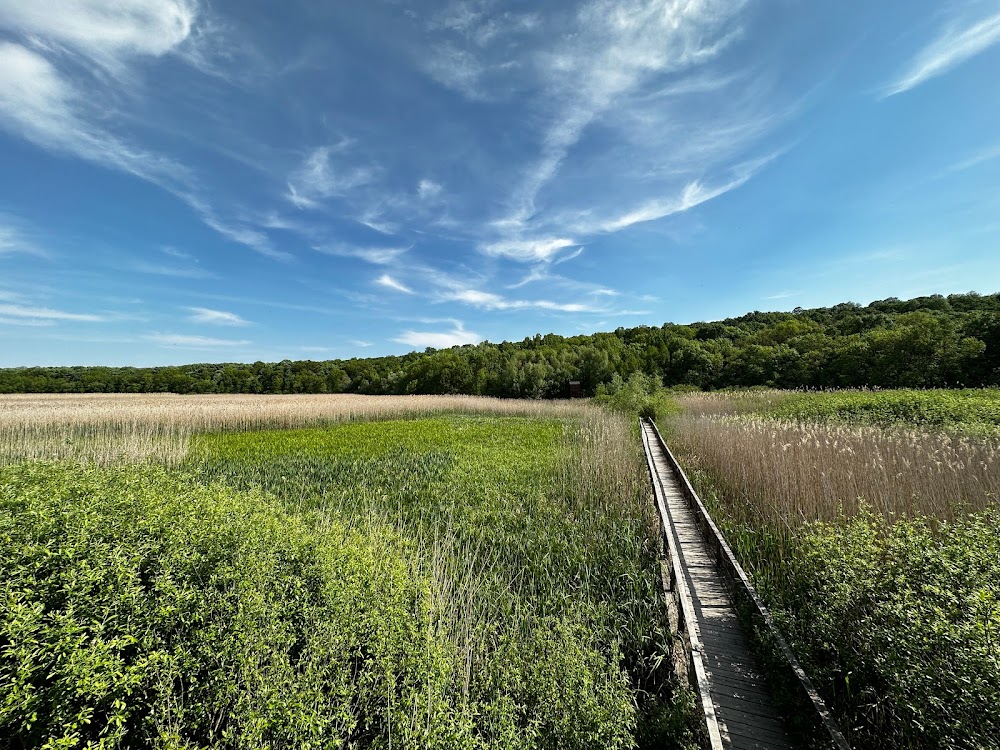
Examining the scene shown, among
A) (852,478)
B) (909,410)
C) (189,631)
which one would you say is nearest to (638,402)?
(909,410)

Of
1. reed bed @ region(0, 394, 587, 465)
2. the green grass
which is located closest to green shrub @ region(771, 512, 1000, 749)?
the green grass

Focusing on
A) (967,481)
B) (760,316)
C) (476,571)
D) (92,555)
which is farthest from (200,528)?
(760,316)

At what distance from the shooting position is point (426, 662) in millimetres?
2850

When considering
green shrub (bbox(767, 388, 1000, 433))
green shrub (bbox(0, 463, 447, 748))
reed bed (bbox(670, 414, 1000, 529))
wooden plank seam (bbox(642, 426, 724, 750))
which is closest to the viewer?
green shrub (bbox(0, 463, 447, 748))

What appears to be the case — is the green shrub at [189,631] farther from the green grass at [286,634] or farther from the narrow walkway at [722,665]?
the narrow walkway at [722,665]

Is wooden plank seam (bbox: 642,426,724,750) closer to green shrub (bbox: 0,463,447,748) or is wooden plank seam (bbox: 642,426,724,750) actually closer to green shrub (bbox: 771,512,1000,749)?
green shrub (bbox: 771,512,1000,749)

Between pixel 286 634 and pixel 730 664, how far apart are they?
4.21 m

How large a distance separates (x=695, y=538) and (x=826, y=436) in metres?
4.42

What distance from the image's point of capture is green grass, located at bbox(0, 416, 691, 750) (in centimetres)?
216

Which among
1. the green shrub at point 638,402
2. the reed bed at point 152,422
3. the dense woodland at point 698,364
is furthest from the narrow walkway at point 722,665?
the dense woodland at point 698,364

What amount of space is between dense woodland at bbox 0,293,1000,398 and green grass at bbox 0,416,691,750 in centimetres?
3297

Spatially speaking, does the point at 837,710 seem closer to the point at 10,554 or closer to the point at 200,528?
the point at 200,528

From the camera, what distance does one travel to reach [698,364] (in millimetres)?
46031

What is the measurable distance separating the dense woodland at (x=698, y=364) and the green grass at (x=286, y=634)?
32967 mm
